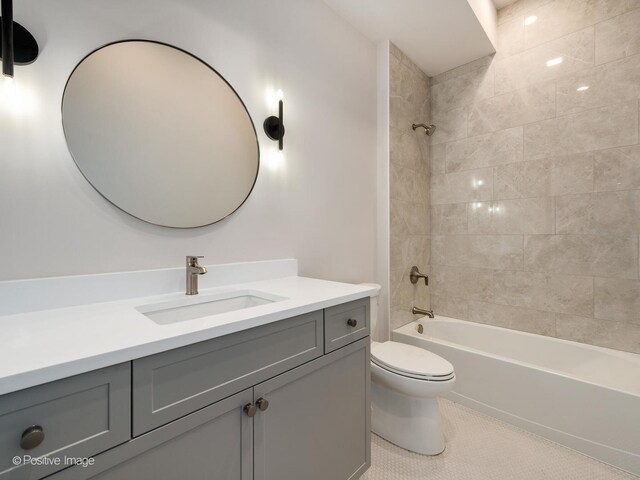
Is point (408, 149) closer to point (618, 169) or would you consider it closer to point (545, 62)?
point (545, 62)

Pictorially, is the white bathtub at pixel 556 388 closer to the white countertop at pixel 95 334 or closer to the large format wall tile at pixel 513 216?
the large format wall tile at pixel 513 216

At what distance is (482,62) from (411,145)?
89 cm

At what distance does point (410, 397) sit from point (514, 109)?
88.7 inches

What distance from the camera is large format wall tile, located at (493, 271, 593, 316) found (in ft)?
6.60

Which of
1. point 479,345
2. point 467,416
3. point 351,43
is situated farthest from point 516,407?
point 351,43

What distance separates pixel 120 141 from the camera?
110 centimetres

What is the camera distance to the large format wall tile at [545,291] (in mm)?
2012

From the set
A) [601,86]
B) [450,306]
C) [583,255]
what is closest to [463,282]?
[450,306]

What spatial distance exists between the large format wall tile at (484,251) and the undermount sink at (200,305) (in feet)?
6.60

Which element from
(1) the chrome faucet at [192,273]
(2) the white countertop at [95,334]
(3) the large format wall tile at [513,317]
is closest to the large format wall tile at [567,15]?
(3) the large format wall tile at [513,317]

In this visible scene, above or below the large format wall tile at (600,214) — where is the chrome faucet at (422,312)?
below

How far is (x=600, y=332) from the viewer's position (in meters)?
1.95

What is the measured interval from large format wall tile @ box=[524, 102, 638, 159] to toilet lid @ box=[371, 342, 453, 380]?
171 cm

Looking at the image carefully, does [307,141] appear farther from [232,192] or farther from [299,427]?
[299,427]
